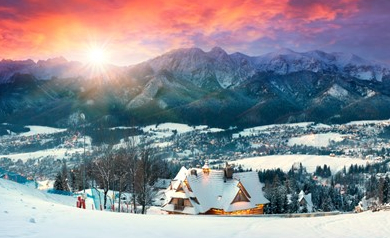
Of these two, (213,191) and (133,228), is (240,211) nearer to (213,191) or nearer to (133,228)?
(213,191)

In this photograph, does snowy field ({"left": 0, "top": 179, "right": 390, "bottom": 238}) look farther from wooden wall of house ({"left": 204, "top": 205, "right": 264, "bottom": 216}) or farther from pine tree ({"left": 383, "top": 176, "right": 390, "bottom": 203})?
pine tree ({"left": 383, "top": 176, "right": 390, "bottom": 203})

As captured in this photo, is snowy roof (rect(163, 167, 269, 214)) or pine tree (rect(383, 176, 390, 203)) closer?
snowy roof (rect(163, 167, 269, 214))

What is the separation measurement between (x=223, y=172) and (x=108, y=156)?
17.3 metres

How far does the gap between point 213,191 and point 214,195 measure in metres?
0.61

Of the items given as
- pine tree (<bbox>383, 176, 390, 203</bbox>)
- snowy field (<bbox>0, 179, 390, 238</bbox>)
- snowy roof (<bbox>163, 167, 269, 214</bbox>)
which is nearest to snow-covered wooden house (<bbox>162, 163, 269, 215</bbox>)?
snowy roof (<bbox>163, 167, 269, 214</bbox>)

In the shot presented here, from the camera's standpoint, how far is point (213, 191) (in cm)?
5253

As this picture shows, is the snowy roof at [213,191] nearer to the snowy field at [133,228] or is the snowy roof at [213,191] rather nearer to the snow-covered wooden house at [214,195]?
the snow-covered wooden house at [214,195]

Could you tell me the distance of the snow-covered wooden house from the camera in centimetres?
5059

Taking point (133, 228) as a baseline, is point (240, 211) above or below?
below

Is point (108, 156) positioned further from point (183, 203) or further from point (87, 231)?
point (87, 231)

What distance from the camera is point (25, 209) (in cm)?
1728

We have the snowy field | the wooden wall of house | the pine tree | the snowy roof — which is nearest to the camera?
the snowy field

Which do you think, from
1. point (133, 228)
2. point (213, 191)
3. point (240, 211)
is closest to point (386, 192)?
point (240, 211)

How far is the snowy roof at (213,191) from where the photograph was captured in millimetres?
50688
